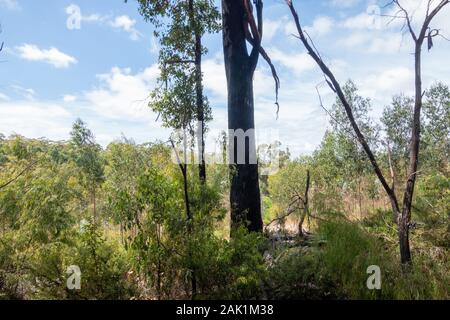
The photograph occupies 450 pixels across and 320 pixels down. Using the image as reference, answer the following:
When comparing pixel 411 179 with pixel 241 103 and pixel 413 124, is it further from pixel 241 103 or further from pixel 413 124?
pixel 241 103

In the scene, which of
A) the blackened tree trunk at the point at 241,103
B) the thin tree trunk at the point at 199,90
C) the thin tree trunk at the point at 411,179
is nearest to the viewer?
the thin tree trunk at the point at 411,179

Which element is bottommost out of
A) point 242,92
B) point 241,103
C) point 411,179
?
point 411,179

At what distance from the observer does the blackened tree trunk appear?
5793mm

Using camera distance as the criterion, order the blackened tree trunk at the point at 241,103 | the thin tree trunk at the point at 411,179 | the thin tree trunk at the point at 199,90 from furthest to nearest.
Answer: the blackened tree trunk at the point at 241,103 < the thin tree trunk at the point at 199,90 < the thin tree trunk at the point at 411,179

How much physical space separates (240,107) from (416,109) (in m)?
2.83

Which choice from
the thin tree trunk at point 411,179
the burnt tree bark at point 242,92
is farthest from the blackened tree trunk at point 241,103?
the thin tree trunk at point 411,179

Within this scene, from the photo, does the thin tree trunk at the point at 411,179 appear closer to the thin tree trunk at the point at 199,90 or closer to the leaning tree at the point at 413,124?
the leaning tree at the point at 413,124

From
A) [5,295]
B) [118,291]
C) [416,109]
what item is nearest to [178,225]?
[118,291]

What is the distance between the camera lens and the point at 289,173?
12727 mm

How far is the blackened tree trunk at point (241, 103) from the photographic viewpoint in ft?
19.0

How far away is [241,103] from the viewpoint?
6055mm

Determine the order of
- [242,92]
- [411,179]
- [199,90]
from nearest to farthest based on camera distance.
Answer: [411,179]
[242,92]
[199,90]

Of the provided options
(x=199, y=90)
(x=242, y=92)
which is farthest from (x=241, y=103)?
(x=199, y=90)
